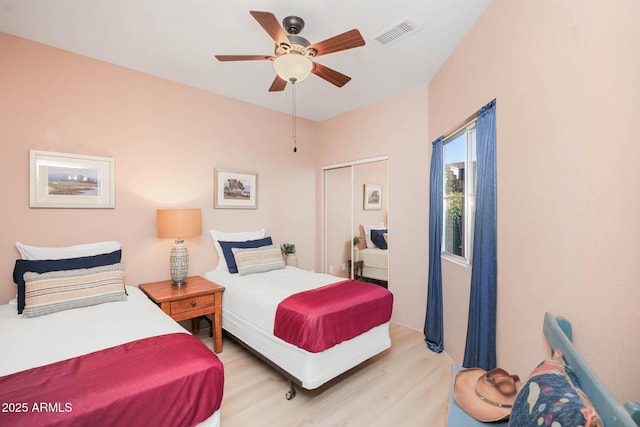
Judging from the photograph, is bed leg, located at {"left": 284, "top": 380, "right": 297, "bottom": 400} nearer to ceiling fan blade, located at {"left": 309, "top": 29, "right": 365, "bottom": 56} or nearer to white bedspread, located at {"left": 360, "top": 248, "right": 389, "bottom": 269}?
white bedspread, located at {"left": 360, "top": 248, "right": 389, "bottom": 269}

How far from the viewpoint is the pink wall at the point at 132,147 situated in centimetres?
239

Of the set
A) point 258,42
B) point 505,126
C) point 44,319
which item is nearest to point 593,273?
point 505,126

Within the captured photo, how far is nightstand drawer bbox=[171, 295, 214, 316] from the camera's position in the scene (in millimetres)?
2602

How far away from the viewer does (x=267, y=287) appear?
2.71 meters

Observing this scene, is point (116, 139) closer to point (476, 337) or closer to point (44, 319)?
point (44, 319)

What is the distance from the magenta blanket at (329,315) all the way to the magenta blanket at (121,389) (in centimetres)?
71

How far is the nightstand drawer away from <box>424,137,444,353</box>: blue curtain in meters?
2.28

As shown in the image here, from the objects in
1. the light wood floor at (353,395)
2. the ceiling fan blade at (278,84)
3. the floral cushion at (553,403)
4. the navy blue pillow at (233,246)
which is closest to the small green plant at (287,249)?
the navy blue pillow at (233,246)

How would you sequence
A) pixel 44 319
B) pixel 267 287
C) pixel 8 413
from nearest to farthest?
pixel 8 413 → pixel 44 319 → pixel 267 287

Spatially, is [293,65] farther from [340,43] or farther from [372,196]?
[372,196]

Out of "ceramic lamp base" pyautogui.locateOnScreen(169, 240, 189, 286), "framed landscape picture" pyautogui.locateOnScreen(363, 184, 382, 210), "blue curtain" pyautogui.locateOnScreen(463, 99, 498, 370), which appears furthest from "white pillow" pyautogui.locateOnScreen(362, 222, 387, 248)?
"ceramic lamp base" pyautogui.locateOnScreen(169, 240, 189, 286)

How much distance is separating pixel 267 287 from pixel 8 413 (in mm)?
1783

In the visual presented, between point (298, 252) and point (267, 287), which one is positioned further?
point (298, 252)

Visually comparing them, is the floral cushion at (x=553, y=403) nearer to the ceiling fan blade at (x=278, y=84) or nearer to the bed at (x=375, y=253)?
the ceiling fan blade at (x=278, y=84)
